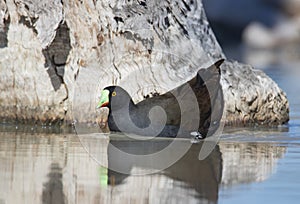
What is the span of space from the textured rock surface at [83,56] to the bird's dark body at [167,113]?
583mm

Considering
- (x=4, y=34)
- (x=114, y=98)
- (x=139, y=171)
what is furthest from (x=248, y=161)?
(x=4, y=34)

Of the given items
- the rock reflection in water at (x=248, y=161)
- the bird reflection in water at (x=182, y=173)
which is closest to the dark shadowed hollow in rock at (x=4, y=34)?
the bird reflection in water at (x=182, y=173)

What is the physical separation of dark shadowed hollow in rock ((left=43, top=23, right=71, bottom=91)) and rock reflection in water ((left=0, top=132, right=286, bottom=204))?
1.07 meters

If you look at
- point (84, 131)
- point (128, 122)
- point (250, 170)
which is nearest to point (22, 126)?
point (84, 131)

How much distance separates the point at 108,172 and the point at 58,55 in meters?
3.02

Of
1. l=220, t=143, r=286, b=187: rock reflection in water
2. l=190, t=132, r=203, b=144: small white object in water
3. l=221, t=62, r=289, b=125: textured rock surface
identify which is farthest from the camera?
l=221, t=62, r=289, b=125: textured rock surface

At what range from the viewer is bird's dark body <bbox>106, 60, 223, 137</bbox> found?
827 centimetres

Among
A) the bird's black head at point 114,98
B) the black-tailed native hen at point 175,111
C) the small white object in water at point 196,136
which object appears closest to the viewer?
the black-tailed native hen at point 175,111

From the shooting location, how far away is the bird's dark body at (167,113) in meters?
8.27

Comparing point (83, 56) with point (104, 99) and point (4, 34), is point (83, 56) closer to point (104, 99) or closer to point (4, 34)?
point (104, 99)

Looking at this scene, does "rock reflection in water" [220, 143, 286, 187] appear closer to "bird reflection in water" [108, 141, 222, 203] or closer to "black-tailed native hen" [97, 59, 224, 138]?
"bird reflection in water" [108, 141, 222, 203]

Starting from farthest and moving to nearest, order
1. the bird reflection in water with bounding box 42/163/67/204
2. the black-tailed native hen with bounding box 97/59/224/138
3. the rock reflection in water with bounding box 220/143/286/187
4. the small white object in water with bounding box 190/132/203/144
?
the small white object in water with bounding box 190/132/203/144
the black-tailed native hen with bounding box 97/59/224/138
the rock reflection in water with bounding box 220/143/286/187
the bird reflection in water with bounding box 42/163/67/204

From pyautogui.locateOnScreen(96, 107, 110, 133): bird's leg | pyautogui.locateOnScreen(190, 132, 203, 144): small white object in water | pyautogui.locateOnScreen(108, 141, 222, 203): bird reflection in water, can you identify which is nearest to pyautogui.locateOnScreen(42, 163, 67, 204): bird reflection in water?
pyautogui.locateOnScreen(108, 141, 222, 203): bird reflection in water

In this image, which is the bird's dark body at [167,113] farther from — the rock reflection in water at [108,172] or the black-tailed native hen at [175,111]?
the rock reflection in water at [108,172]
